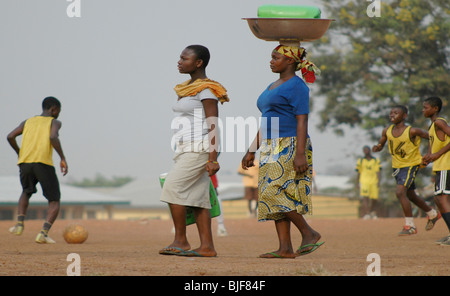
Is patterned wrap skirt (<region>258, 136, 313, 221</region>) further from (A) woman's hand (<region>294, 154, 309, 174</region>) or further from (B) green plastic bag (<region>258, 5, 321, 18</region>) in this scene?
(B) green plastic bag (<region>258, 5, 321, 18</region>)

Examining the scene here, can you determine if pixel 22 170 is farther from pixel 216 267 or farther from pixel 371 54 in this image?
pixel 371 54

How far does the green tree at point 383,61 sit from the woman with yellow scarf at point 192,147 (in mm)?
22828

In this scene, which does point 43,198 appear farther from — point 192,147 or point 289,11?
point 289,11

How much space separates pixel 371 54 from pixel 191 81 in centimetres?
2457

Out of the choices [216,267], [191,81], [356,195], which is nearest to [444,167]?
[191,81]

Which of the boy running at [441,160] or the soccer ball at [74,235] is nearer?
the boy running at [441,160]

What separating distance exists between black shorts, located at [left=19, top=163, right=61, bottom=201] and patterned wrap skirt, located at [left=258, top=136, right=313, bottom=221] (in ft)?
13.2

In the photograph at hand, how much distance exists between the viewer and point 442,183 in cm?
980

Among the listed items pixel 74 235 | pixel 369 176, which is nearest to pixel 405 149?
pixel 74 235

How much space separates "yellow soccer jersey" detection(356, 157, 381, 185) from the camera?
22812 millimetres

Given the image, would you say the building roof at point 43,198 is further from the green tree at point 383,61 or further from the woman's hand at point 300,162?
the woman's hand at point 300,162

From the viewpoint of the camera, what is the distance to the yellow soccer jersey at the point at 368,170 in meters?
22.8

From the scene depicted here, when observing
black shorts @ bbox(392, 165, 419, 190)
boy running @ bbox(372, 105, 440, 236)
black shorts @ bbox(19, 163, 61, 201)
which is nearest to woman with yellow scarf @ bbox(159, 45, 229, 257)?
black shorts @ bbox(19, 163, 61, 201)


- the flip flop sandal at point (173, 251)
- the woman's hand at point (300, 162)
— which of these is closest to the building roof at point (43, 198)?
the flip flop sandal at point (173, 251)
